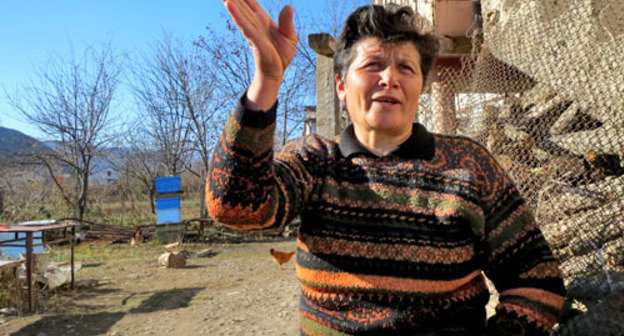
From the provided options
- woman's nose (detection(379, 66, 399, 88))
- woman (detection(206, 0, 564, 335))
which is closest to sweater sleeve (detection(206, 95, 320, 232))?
woman (detection(206, 0, 564, 335))

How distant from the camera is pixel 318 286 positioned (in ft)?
4.02

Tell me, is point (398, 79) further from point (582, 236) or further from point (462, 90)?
point (462, 90)

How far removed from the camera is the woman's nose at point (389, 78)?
1.26 metres

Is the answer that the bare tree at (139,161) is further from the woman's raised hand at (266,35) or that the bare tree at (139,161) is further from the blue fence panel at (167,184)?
the woman's raised hand at (266,35)

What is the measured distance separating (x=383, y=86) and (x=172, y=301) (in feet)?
17.1

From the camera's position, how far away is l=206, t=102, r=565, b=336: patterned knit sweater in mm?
1181

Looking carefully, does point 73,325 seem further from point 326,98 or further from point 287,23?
point 287,23

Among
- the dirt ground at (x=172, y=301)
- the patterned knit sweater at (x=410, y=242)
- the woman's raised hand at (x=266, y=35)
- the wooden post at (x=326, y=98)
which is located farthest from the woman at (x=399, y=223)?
the dirt ground at (x=172, y=301)

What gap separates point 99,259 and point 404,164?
8877mm

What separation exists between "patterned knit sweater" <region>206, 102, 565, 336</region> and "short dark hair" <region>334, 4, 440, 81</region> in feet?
1.00

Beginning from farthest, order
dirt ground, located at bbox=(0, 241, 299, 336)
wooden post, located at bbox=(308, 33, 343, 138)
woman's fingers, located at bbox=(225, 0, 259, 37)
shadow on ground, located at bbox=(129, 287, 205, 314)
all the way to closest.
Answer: shadow on ground, located at bbox=(129, 287, 205, 314) < dirt ground, located at bbox=(0, 241, 299, 336) < wooden post, located at bbox=(308, 33, 343, 138) < woman's fingers, located at bbox=(225, 0, 259, 37)

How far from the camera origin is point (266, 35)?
0.98 meters

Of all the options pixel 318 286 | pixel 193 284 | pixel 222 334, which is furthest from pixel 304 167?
pixel 193 284

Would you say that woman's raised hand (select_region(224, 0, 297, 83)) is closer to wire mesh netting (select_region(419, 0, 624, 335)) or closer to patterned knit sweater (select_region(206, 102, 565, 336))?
patterned knit sweater (select_region(206, 102, 565, 336))
